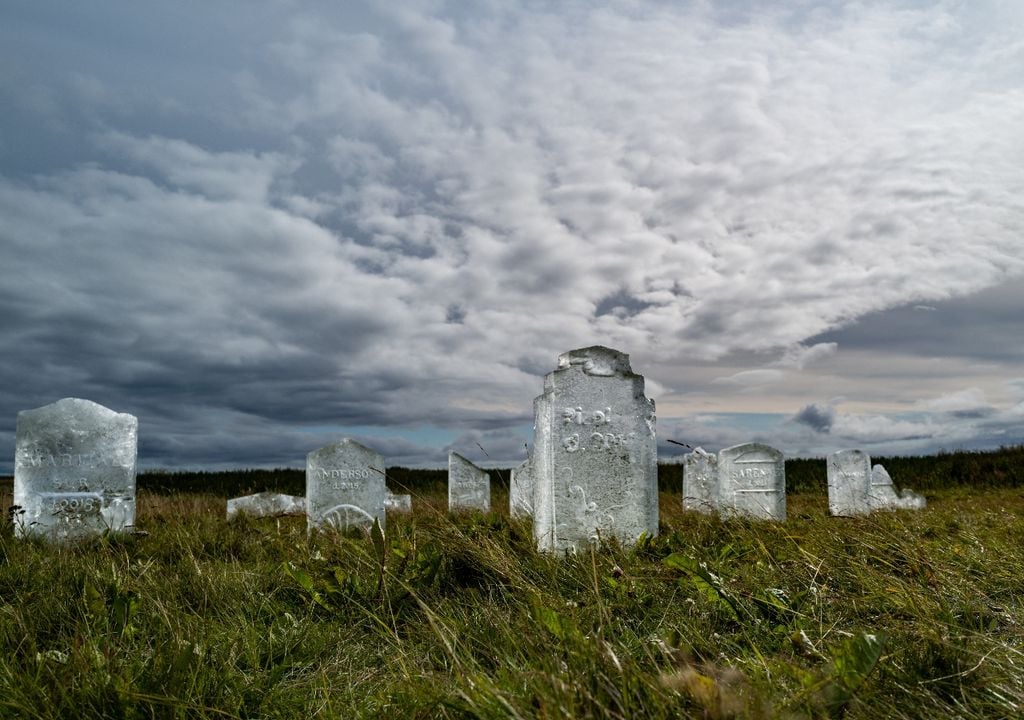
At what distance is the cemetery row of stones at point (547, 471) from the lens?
21.5ft

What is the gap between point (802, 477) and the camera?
833 inches

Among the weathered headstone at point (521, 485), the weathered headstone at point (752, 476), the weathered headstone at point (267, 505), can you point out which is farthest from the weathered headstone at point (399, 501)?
the weathered headstone at point (752, 476)

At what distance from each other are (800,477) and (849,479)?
288 inches

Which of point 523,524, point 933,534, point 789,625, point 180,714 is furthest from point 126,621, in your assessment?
point 933,534

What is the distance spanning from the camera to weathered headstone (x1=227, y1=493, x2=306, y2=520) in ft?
41.6

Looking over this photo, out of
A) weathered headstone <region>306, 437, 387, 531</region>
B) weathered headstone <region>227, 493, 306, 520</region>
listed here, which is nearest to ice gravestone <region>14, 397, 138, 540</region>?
weathered headstone <region>306, 437, 387, 531</region>

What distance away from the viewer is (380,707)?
2711 millimetres

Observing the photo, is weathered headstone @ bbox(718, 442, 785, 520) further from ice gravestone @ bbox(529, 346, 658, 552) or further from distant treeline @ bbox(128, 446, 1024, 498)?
distant treeline @ bbox(128, 446, 1024, 498)

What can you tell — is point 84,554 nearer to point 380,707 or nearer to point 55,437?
point 55,437

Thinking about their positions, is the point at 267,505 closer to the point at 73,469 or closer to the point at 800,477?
the point at 73,469

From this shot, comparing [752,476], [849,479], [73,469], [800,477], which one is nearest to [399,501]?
[752,476]

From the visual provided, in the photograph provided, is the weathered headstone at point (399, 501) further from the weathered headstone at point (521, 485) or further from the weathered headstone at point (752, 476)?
the weathered headstone at point (752, 476)

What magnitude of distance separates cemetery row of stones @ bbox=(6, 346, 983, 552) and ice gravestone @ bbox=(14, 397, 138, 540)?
11 mm

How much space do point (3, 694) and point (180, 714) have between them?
2.62 ft
